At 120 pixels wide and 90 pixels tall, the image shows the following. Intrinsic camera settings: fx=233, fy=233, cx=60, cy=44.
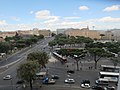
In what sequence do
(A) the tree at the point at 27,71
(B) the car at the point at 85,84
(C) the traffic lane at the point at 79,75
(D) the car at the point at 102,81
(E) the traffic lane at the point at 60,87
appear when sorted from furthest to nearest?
(C) the traffic lane at the point at 79,75 → (D) the car at the point at 102,81 → (B) the car at the point at 85,84 → (E) the traffic lane at the point at 60,87 → (A) the tree at the point at 27,71

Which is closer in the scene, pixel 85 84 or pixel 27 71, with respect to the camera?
pixel 27 71

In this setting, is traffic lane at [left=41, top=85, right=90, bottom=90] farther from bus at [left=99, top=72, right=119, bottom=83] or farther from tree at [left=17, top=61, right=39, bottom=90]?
bus at [left=99, top=72, right=119, bottom=83]

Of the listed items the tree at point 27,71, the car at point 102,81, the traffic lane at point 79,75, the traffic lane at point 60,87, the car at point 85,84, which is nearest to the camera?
the tree at point 27,71

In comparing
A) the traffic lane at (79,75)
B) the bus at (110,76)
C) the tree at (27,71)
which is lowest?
the traffic lane at (79,75)

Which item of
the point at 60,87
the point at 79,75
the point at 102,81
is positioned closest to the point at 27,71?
the point at 60,87

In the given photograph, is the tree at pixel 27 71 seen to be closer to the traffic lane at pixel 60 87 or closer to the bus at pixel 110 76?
the traffic lane at pixel 60 87

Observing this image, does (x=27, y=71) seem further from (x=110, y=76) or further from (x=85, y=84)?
(x=110, y=76)

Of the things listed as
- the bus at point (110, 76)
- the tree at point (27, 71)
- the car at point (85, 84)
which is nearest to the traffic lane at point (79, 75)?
the car at point (85, 84)

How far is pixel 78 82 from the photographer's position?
6.23 m

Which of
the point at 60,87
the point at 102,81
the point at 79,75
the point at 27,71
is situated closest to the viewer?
the point at 27,71

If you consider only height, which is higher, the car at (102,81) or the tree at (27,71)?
the tree at (27,71)

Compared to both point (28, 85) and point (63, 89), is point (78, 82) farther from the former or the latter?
point (28, 85)

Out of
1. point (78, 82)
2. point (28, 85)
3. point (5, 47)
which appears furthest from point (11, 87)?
point (5, 47)

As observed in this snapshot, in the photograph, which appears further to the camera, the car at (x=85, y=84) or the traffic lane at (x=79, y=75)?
the traffic lane at (x=79, y=75)
